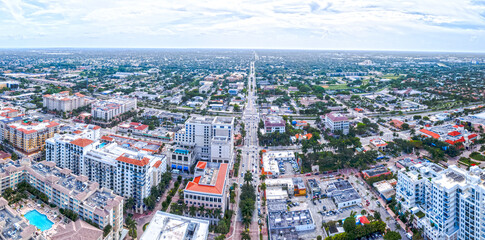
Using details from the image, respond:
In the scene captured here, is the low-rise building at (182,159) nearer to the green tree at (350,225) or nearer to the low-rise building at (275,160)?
the low-rise building at (275,160)

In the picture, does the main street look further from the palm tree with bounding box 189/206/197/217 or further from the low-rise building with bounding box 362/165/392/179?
the low-rise building with bounding box 362/165/392/179

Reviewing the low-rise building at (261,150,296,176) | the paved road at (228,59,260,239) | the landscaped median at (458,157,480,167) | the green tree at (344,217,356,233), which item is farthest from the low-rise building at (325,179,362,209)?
the landscaped median at (458,157,480,167)

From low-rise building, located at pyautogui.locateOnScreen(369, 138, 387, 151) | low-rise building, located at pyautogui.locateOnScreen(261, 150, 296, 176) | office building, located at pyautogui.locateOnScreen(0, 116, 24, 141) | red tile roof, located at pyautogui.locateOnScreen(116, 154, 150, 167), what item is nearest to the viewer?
red tile roof, located at pyautogui.locateOnScreen(116, 154, 150, 167)

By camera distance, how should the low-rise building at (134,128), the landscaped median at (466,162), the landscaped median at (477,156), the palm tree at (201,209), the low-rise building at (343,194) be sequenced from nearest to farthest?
the palm tree at (201,209) < the low-rise building at (343,194) < the landscaped median at (466,162) < the landscaped median at (477,156) < the low-rise building at (134,128)

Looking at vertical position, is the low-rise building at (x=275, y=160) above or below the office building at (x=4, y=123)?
below

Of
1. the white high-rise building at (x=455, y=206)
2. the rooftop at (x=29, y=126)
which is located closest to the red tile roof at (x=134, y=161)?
the rooftop at (x=29, y=126)

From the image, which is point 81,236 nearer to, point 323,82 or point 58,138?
point 58,138

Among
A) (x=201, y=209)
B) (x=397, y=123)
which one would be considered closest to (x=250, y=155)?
(x=201, y=209)
